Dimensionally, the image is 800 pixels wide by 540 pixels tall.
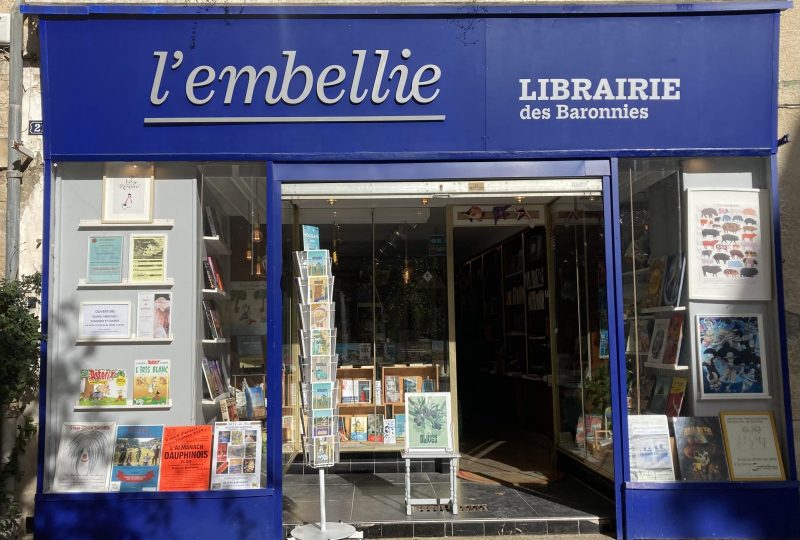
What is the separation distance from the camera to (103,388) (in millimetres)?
5570

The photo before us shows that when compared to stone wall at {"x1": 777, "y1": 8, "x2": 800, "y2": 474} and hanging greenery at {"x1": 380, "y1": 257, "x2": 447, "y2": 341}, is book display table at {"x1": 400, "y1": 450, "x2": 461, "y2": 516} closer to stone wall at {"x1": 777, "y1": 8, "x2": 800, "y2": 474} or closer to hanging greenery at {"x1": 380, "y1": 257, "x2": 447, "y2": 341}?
hanging greenery at {"x1": 380, "y1": 257, "x2": 447, "y2": 341}

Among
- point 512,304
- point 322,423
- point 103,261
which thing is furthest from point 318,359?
point 512,304

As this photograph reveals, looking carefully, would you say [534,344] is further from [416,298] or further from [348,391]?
[348,391]

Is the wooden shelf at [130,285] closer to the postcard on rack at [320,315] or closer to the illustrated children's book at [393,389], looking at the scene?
the postcard on rack at [320,315]

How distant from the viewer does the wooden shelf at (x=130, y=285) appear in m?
5.63

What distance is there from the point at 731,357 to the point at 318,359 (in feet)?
11.1

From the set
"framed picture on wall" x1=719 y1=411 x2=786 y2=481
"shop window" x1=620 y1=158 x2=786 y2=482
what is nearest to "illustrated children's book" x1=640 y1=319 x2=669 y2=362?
"shop window" x1=620 y1=158 x2=786 y2=482

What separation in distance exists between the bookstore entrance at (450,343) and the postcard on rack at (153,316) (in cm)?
131

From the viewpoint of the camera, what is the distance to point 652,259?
6.01 metres

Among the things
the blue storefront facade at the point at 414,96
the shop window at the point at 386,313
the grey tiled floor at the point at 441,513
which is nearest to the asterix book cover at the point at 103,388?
the blue storefront facade at the point at 414,96

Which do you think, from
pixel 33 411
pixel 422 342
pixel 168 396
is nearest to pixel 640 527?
pixel 422 342

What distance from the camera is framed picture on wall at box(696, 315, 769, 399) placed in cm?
570

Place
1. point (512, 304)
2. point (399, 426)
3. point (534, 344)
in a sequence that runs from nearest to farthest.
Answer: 1. point (399, 426)
2. point (534, 344)
3. point (512, 304)

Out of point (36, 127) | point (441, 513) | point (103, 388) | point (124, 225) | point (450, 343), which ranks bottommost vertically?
point (441, 513)
